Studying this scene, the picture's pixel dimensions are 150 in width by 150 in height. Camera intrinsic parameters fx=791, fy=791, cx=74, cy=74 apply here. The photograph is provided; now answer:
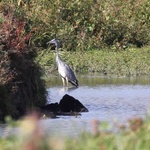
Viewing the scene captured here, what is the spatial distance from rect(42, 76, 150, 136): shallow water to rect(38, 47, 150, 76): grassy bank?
1.08 meters

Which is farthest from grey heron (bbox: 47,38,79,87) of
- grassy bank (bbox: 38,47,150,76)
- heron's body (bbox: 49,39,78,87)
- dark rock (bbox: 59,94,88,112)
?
dark rock (bbox: 59,94,88,112)

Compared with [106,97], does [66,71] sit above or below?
above

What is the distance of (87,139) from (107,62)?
60.6 ft

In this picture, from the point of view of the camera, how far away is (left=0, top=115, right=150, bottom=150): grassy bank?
12.7 feet

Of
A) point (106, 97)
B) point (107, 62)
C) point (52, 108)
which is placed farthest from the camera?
point (107, 62)

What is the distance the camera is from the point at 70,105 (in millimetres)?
14484

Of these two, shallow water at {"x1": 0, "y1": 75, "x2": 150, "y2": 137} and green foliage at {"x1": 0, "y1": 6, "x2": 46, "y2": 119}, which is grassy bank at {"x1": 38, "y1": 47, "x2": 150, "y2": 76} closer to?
shallow water at {"x1": 0, "y1": 75, "x2": 150, "y2": 137}

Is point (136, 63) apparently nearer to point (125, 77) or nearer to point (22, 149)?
point (125, 77)

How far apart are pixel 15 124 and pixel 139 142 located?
79 cm

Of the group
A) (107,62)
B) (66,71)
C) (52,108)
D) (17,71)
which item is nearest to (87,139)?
(17,71)

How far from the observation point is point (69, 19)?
88.9ft

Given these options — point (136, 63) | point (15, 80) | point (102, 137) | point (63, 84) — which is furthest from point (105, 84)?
point (102, 137)

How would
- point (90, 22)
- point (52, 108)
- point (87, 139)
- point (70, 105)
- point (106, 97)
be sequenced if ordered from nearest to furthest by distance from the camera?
point (87, 139)
point (52, 108)
point (70, 105)
point (106, 97)
point (90, 22)

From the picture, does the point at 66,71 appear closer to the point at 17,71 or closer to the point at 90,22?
the point at 17,71
